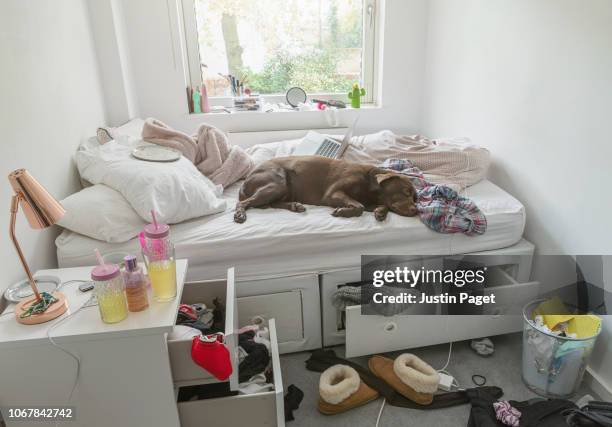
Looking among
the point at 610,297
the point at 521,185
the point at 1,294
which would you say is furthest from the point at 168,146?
the point at 610,297

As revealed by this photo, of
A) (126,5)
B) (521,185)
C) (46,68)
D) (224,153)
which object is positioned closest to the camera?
(46,68)

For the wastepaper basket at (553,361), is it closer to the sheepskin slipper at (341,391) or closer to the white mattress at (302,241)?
the white mattress at (302,241)

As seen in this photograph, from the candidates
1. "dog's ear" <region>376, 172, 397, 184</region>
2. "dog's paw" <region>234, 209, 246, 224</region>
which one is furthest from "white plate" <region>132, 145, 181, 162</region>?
"dog's ear" <region>376, 172, 397, 184</region>

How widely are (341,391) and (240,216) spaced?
2.66ft

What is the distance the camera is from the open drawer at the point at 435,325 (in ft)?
5.57

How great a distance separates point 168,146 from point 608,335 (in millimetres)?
2059

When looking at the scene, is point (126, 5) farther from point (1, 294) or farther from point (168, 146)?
point (1, 294)

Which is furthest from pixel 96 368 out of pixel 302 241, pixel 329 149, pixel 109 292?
pixel 329 149

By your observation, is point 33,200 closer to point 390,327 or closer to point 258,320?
point 258,320

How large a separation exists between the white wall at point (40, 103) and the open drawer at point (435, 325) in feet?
3.92

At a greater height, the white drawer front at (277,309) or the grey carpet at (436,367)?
the white drawer front at (277,309)

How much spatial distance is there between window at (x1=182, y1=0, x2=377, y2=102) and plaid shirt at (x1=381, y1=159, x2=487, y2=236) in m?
1.55

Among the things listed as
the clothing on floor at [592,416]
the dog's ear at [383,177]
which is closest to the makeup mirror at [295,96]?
the dog's ear at [383,177]

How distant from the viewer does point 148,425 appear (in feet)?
3.88
